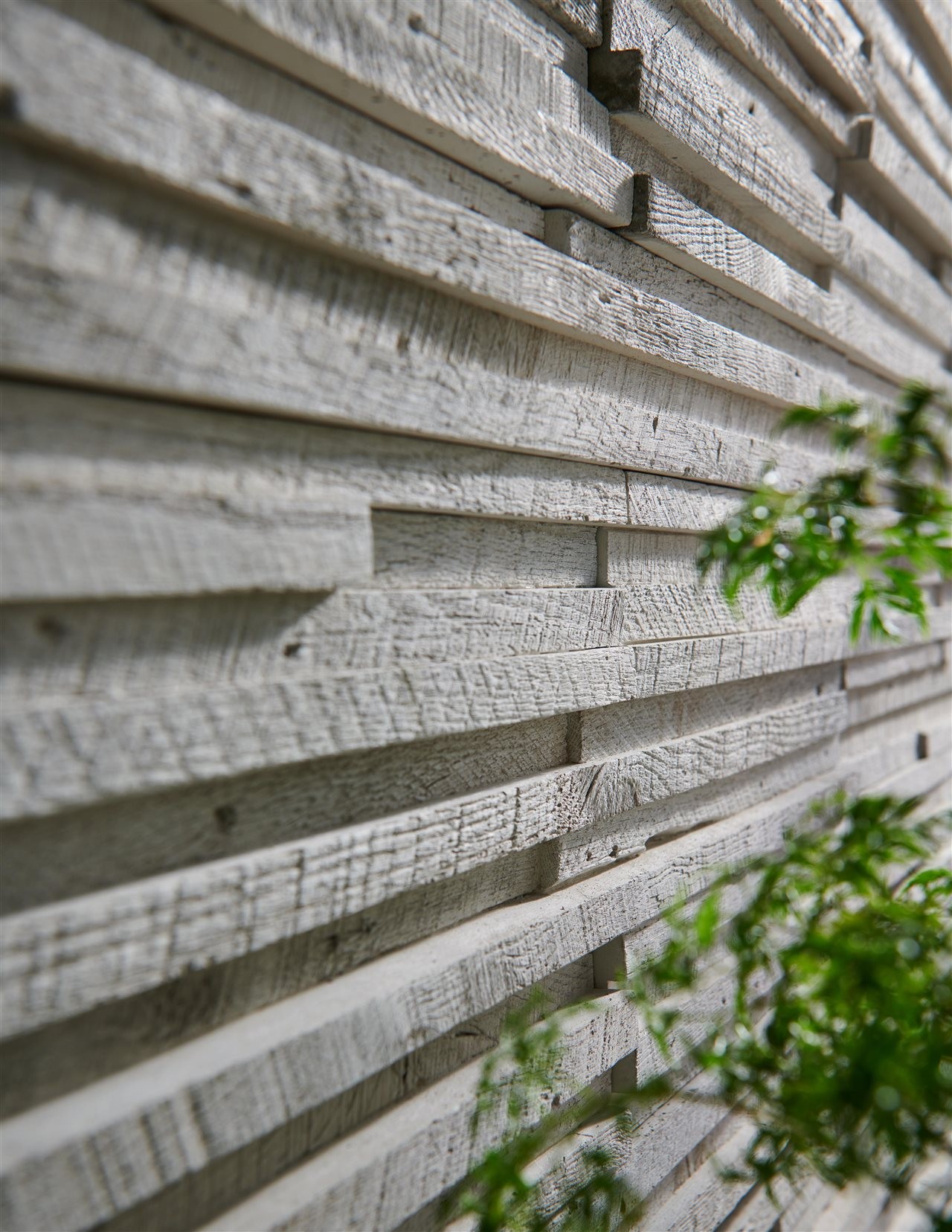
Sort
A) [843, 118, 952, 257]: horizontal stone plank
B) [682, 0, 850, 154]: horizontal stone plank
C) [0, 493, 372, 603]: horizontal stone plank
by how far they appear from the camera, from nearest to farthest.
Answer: [0, 493, 372, 603]: horizontal stone plank < [682, 0, 850, 154]: horizontal stone plank < [843, 118, 952, 257]: horizontal stone plank

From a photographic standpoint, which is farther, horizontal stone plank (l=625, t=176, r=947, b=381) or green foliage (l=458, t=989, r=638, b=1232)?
horizontal stone plank (l=625, t=176, r=947, b=381)

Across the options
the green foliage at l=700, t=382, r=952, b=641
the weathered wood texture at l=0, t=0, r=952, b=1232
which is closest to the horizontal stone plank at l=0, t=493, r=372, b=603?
the weathered wood texture at l=0, t=0, r=952, b=1232

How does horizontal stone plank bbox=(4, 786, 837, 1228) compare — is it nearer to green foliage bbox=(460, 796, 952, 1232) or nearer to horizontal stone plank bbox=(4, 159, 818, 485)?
green foliage bbox=(460, 796, 952, 1232)

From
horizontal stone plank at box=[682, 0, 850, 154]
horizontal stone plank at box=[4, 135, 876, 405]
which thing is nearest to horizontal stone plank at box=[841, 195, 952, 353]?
horizontal stone plank at box=[682, 0, 850, 154]

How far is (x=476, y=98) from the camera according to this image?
3.33 feet

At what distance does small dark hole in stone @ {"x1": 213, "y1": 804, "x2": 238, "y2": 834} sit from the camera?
846 millimetres

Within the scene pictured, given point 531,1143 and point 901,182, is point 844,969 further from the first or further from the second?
point 901,182

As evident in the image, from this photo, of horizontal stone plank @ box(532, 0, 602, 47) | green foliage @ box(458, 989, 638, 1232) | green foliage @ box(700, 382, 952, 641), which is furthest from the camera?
horizontal stone plank @ box(532, 0, 602, 47)

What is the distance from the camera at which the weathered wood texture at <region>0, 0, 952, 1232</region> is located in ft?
2.30

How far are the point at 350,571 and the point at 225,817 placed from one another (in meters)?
0.25

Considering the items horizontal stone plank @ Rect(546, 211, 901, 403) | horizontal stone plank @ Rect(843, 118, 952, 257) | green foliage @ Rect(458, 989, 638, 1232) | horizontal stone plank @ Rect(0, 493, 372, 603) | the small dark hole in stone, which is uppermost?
horizontal stone plank @ Rect(843, 118, 952, 257)

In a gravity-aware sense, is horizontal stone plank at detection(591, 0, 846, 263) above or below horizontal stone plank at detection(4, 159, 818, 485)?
above

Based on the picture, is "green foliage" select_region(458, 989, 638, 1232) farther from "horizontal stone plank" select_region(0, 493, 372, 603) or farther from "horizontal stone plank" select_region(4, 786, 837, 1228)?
"horizontal stone plank" select_region(0, 493, 372, 603)

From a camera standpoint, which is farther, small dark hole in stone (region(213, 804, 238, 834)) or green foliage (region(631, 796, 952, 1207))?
small dark hole in stone (region(213, 804, 238, 834))
